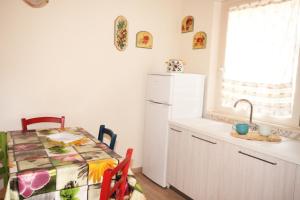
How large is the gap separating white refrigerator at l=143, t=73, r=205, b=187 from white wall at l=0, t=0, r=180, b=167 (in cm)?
25

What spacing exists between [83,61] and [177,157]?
1.55 meters

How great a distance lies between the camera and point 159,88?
2.94 meters

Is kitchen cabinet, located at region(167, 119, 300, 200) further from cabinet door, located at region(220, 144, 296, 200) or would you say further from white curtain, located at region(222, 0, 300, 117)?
white curtain, located at region(222, 0, 300, 117)

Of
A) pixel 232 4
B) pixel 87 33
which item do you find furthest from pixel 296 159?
pixel 87 33

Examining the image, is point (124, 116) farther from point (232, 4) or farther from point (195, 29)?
point (232, 4)

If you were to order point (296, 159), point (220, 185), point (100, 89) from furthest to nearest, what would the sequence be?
point (100, 89) < point (220, 185) < point (296, 159)

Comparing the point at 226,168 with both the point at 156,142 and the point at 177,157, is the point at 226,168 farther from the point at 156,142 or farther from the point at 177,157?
the point at 156,142

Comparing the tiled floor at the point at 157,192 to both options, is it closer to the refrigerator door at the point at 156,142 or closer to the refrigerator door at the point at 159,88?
the refrigerator door at the point at 156,142

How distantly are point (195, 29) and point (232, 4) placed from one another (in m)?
0.55

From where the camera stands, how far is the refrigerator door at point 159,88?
2.81 meters

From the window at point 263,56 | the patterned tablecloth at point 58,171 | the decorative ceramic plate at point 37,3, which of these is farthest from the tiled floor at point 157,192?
the decorative ceramic plate at point 37,3

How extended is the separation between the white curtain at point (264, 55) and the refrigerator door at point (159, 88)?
0.70m

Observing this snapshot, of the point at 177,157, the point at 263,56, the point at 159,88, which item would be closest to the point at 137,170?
the point at 177,157

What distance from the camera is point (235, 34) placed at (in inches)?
110
